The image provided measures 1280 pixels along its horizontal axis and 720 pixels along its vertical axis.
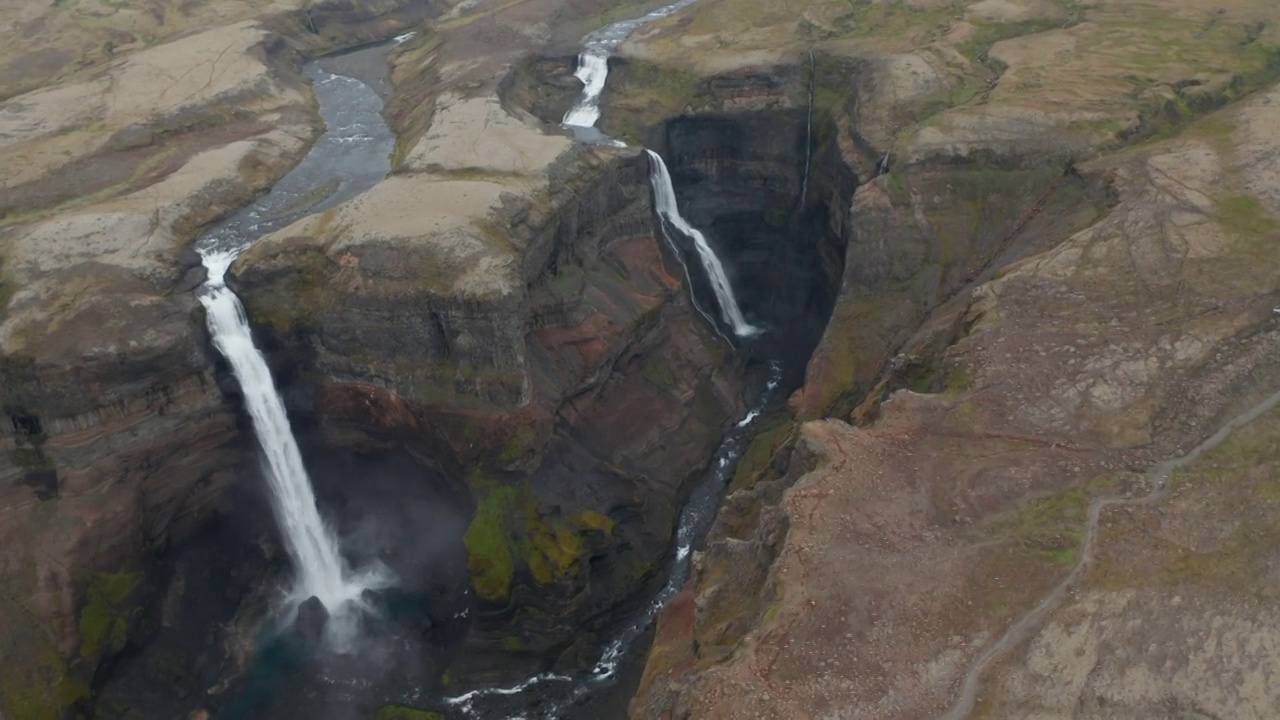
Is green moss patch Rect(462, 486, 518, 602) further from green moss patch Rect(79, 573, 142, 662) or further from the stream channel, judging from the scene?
green moss patch Rect(79, 573, 142, 662)

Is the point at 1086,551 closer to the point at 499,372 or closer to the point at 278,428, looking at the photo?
the point at 499,372

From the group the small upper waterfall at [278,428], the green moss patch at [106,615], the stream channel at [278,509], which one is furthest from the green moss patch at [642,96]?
the green moss patch at [106,615]

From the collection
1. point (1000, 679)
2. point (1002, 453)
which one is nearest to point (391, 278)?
point (1002, 453)

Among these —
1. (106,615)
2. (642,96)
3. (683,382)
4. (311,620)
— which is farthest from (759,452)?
(106,615)

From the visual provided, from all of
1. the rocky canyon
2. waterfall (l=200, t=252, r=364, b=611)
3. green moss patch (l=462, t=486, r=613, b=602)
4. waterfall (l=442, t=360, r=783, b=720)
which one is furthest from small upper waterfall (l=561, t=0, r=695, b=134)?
waterfall (l=200, t=252, r=364, b=611)

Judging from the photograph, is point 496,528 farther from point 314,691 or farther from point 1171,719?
point 1171,719
